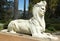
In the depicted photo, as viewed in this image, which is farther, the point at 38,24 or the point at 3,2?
the point at 3,2

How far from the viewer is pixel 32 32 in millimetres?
5527

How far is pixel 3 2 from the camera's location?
17438mm

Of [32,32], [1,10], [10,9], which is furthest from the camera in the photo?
[10,9]

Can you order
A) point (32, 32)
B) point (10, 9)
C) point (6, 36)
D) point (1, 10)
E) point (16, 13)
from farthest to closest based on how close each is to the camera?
point (10, 9), point (1, 10), point (16, 13), point (32, 32), point (6, 36)

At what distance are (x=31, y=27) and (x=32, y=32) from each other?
18cm

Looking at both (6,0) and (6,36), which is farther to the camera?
(6,0)

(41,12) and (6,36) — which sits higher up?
(41,12)

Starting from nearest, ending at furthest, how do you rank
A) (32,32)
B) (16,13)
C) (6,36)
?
1. (6,36)
2. (32,32)
3. (16,13)

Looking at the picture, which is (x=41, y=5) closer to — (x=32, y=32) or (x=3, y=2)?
(x=32, y=32)

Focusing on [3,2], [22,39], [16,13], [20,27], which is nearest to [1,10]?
[3,2]

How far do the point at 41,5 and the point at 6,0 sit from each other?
12485mm

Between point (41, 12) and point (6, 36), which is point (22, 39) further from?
point (41, 12)

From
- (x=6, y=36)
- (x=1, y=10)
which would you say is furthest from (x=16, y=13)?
(x=6, y=36)

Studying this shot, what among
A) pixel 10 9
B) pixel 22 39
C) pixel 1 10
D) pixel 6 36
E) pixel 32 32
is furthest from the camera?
pixel 10 9
